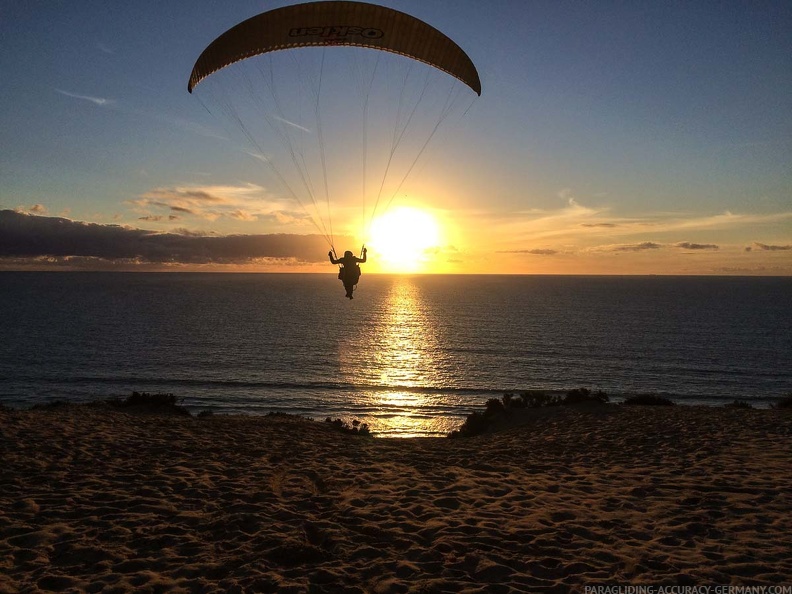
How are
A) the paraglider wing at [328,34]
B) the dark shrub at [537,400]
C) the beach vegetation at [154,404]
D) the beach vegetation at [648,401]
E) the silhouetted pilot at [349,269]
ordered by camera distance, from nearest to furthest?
the paraglider wing at [328,34]
the silhouetted pilot at [349,269]
the beach vegetation at [154,404]
the dark shrub at [537,400]
the beach vegetation at [648,401]

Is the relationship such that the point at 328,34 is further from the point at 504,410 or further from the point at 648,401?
the point at 648,401

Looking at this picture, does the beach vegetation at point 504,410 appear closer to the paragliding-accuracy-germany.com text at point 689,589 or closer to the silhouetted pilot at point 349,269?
the silhouetted pilot at point 349,269

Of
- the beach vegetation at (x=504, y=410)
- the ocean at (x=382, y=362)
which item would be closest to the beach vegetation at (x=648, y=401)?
the beach vegetation at (x=504, y=410)

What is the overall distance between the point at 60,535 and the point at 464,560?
6318 mm

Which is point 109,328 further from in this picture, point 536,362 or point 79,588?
point 79,588

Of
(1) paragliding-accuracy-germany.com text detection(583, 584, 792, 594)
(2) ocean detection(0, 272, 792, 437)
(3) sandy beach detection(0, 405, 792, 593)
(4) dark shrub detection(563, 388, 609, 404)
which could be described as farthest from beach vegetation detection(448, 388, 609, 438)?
(1) paragliding-accuracy-germany.com text detection(583, 584, 792, 594)

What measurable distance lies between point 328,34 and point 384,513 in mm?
14363

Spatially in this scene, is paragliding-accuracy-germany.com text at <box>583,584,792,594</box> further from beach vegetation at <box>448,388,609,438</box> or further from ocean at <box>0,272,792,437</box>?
ocean at <box>0,272,792,437</box>

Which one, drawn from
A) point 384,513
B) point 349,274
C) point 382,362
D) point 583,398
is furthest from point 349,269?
point 382,362

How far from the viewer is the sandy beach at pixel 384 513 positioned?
20.4 feet

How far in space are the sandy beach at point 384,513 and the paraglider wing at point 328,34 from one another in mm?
12573

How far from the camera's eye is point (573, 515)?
26.8 ft

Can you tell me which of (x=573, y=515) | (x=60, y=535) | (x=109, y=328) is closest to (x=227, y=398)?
(x=60, y=535)

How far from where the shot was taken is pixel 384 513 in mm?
8398
